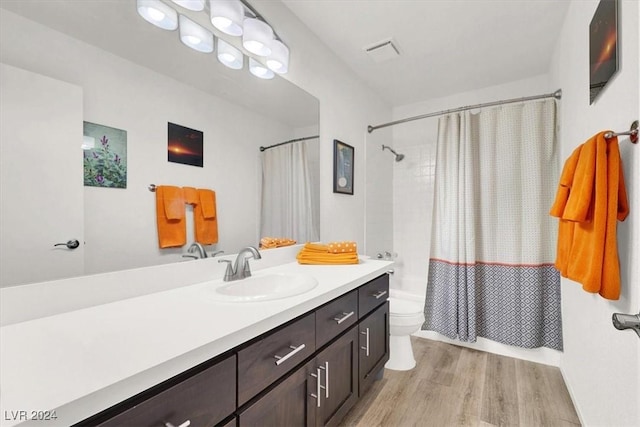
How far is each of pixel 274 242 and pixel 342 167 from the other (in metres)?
0.87

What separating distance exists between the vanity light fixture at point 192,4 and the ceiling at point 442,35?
2.12 ft

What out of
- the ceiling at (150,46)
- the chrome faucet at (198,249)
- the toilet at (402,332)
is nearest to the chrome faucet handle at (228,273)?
the chrome faucet at (198,249)

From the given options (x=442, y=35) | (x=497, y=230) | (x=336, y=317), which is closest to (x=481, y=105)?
(x=442, y=35)

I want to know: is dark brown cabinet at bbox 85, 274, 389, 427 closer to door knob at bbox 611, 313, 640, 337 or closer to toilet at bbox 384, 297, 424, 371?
toilet at bbox 384, 297, 424, 371

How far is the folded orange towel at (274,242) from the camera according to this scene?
161 centimetres

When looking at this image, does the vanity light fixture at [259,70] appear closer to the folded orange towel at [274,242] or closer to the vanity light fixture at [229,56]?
the vanity light fixture at [229,56]

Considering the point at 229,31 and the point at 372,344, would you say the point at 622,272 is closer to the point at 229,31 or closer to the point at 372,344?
→ the point at 372,344

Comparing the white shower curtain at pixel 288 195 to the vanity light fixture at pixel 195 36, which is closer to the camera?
the vanity light fixture at pixel 195 36

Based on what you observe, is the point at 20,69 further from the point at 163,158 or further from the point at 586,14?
the point at 586,14

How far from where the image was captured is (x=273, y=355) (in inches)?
34.7

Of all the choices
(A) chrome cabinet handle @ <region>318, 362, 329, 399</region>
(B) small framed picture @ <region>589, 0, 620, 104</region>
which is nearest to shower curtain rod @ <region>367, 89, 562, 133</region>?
(B) small framed picture @ <region>589, 0, 620, 104</region>

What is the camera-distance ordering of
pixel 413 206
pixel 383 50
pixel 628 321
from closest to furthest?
pixel 628 321, pixel 383 50, pixel 413 206

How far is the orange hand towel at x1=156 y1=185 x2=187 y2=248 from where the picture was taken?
3.72ft

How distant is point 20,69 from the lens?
807 millimetres
